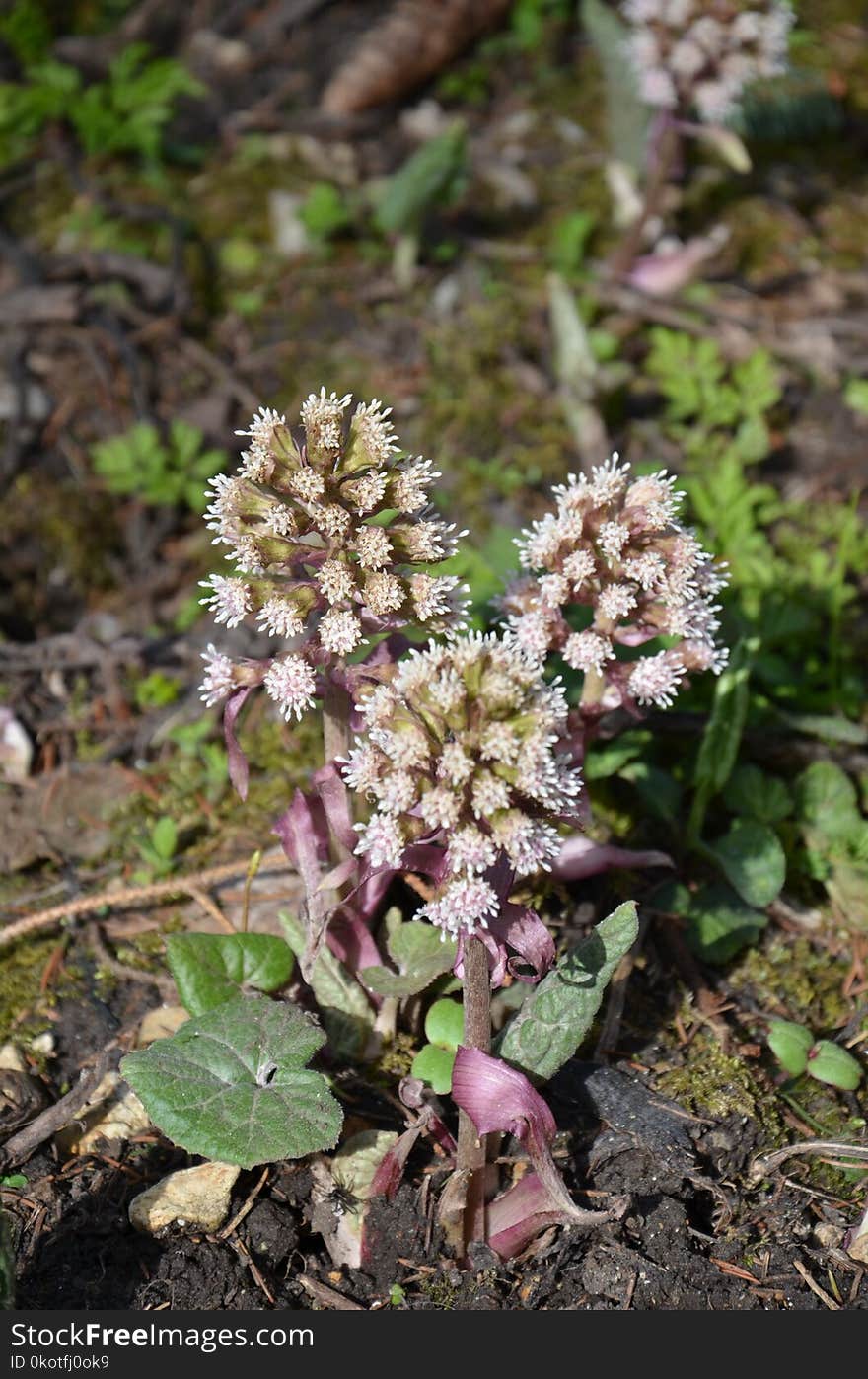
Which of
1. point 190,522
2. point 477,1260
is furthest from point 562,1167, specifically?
point 190,522

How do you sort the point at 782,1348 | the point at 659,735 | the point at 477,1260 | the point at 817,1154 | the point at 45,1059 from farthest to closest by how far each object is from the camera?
the point at 659,735, the point at 45,1059, the point at 817,1154, the point at 477,1260, the point at 782,1348

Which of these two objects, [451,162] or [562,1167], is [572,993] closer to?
[562,1167]

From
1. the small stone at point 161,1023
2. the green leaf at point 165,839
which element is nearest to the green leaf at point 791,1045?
the small stone at point 161,1023

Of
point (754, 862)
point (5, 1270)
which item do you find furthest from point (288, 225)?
point (5, 1270)

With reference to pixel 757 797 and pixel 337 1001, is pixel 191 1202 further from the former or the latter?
pixel 757 797

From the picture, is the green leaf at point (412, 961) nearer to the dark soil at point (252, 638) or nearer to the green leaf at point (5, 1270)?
the dark soil at point (252, 638)

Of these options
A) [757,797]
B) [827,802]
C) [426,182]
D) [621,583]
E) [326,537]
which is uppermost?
[326,537]
